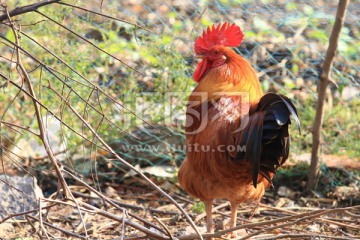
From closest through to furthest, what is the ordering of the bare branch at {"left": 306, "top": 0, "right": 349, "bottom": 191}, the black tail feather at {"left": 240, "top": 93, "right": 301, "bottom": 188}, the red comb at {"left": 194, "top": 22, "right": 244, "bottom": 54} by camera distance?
the black tail feather at {"left": 240, "top": 93, "right": 301, "bottom": 188} < the red comb at {"left": 194, "top": 22, "right": 244, "bottom": 54} < the bare branch at {"left": 306, "top": 0, "right": 349, "bottom": 191}

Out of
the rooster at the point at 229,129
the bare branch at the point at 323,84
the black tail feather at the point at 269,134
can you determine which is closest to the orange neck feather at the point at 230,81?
the rooster at the point at 229,129

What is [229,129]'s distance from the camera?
3508mm

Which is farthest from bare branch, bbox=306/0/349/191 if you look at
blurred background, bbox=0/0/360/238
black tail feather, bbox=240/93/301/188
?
black tail feather, bbox=240/93/301/188

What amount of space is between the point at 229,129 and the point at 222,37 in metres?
0.77

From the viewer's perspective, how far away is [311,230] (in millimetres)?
4129

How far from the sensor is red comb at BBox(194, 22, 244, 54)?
12.9 feet

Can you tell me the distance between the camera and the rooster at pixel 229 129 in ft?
10.7

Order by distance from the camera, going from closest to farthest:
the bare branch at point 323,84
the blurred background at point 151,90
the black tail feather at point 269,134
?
the black tail feather at point 269,134 → the bare branch at point 323,84 → the blurred background at point 151,90

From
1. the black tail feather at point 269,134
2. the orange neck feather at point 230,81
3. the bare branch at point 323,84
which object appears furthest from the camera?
the bare branch at point 323,84

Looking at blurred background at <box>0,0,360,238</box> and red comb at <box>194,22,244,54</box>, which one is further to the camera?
blurred background at <box>0,0,360,238</box>

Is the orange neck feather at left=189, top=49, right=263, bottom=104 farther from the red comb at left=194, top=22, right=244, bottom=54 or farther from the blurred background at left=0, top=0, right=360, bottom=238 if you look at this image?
the blurred background at left=0, top=0, right=360, bottom=238

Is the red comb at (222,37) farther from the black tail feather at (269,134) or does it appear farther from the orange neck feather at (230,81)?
the black tail feather at (269,134)

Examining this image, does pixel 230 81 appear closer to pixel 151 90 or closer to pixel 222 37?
pixel 222 37

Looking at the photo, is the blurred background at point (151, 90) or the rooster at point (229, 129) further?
the blurred background at point (151, 90)
